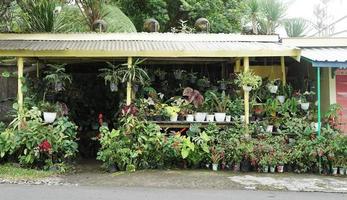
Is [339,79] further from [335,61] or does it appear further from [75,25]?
[75,25]

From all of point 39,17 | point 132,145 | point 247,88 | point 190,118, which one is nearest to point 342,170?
point 247,88

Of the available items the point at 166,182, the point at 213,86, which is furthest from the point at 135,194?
the point at 213,86

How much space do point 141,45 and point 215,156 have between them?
309 cm

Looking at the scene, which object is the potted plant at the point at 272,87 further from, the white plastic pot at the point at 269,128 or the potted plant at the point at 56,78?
the potted plant at the point at 56,78

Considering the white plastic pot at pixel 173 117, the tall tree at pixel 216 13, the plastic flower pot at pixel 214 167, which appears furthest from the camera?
the tall tree at pixel 216 13

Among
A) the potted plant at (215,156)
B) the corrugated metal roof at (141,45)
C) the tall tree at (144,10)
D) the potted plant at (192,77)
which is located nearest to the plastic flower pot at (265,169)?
the potted plant at (215,156)

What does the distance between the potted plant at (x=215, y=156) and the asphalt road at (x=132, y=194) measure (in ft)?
5.89

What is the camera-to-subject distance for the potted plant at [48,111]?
967cm

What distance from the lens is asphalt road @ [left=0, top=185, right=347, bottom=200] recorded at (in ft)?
23.2

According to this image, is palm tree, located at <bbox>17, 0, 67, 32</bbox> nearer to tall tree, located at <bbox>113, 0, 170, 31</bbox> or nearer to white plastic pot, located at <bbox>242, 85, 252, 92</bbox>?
white plastic pot, located at <bbox>242, 85, 252, 92</bbox>

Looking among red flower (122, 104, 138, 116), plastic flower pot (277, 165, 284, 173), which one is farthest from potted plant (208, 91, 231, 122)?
red flower (122, 104, 138, 116)

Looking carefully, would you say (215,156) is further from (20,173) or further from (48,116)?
(20,173)

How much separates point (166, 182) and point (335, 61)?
4313 mm

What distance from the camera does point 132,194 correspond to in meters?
7.34
